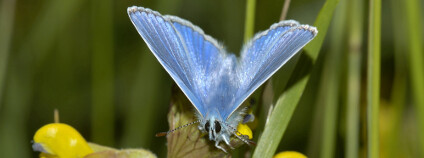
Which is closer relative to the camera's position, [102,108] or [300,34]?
[300,34]

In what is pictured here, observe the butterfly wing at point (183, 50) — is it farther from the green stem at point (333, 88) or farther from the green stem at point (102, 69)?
the green stem at point (102, 69)

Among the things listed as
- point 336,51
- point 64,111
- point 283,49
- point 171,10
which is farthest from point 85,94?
point 283,49

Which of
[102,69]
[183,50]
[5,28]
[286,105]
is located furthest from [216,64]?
[5,28]

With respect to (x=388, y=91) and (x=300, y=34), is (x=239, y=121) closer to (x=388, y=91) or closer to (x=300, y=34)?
Result: (x=300, y=34)

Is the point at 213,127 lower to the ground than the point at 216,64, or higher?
lower

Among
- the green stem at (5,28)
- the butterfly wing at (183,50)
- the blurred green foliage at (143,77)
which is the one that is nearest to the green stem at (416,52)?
the blurred green foliage at (143,77)

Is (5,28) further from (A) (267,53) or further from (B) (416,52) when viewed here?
(B) (416,52)
